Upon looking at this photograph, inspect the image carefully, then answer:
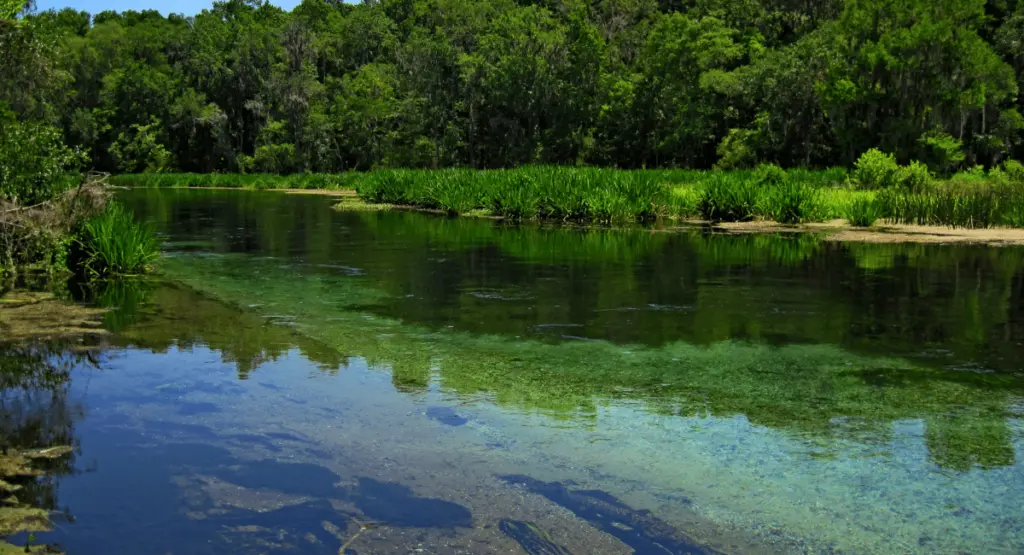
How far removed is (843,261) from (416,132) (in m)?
54.5

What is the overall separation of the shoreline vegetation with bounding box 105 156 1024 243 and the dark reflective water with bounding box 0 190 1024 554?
10.4 meters

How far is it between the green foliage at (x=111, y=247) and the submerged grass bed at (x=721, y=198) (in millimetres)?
15279

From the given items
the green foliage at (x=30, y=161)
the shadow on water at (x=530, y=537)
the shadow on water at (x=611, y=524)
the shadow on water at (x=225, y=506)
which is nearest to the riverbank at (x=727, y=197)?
the green foliage at (x=30, y=161)

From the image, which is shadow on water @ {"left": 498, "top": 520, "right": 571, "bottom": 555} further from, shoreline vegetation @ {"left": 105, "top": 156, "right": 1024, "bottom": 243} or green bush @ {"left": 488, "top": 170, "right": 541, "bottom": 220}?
green bush @ {"left": 488, "top": 170, "right": 541, "bottom": 220}

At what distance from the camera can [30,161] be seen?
14000 millimetres

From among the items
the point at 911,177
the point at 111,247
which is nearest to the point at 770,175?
the point at 911,177

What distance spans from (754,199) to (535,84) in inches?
1534

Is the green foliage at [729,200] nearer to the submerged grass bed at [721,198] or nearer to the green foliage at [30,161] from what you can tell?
the submerged grass bed at [721,198]

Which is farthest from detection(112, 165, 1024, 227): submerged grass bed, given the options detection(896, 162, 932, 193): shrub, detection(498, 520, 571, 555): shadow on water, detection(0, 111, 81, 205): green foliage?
detection(498, 520, 571, 555): shadow on water

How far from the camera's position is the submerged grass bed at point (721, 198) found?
24.7m

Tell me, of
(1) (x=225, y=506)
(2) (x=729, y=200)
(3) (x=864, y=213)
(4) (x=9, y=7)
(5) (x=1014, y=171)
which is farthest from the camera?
(5) (x=1014, y=171)

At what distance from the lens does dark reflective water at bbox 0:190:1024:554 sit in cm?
493

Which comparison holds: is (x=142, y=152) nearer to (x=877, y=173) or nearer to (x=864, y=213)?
(x=877, y=173)

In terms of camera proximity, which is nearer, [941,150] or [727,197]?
[727,197]
